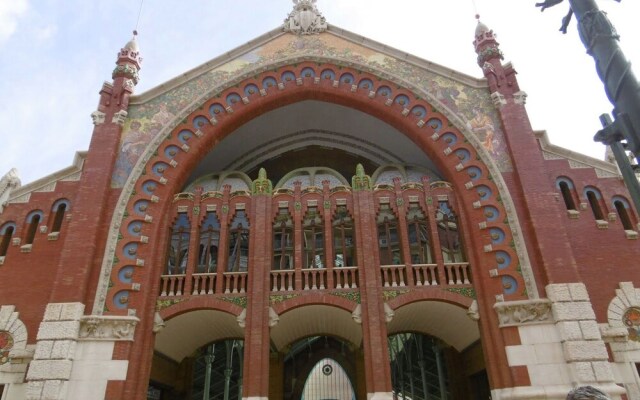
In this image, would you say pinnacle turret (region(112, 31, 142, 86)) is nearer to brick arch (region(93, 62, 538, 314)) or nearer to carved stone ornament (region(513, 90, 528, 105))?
brick arch (region(93, 62, 538, 314))

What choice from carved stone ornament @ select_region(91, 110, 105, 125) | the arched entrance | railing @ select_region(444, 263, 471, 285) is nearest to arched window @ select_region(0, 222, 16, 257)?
the arched entrance

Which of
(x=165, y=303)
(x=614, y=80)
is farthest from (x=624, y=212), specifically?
(x=165, y=303)

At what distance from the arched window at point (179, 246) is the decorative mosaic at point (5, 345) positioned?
4.70m

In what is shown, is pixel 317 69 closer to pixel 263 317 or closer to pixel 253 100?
pixel 253 100

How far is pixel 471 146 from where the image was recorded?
53.2ft

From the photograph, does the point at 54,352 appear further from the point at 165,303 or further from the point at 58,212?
the point at 58,212

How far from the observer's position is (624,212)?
15094 millimetres

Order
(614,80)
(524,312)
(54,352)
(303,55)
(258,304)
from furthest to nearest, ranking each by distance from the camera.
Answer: (303,55)
(258,304)
(524,312)
(54,352)
(614,80)

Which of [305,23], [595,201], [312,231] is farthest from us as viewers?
[305,23]

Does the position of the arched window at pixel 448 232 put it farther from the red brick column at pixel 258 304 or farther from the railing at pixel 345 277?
the red brick column at pixel 258 304

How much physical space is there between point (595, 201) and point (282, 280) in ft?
34.4

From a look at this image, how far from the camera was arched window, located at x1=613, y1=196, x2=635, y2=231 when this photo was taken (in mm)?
14820

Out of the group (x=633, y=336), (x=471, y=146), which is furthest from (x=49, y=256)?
(x=633, y=336)

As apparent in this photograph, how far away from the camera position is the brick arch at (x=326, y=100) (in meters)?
14.2
